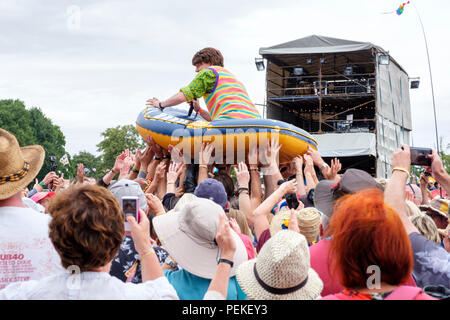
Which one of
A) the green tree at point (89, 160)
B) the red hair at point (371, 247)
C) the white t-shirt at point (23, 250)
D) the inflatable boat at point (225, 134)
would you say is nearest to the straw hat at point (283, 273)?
the red hair at point (371, 247)

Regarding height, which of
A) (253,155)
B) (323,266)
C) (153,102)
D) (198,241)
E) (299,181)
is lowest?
(323,266)

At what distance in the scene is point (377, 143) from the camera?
15.6 m

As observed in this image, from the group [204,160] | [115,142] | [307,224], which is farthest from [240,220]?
[115,142]

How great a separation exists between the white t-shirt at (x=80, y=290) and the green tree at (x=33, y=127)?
1617 inches

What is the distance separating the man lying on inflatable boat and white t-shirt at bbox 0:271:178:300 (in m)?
3.86

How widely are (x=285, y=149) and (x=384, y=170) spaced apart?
38.9 ft

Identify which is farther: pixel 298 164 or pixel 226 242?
pixel 298 164

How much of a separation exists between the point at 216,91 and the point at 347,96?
11726mm

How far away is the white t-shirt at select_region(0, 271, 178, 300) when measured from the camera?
152cm

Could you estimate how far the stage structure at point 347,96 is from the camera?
51.2 feet

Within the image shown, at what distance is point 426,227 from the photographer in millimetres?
2457

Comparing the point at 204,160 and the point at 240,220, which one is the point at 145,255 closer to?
the point at 240,220

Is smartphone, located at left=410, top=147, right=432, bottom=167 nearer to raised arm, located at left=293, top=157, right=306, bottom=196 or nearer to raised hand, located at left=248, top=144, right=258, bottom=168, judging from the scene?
raised arm, located at left=293, top=157, right=306, bottom=196
